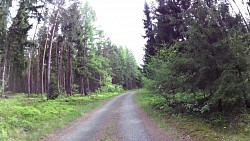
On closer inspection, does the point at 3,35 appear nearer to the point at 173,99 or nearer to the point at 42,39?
the point at 42,39

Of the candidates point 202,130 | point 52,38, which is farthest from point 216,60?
point 52,38

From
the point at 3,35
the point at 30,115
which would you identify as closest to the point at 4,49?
the point at 3,35

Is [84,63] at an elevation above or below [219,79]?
above

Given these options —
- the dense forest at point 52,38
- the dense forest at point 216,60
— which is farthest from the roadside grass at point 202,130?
the dense forest at point 52,38

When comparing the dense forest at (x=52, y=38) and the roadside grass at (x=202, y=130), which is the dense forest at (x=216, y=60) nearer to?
the roadside grass at (x=202, y=130)

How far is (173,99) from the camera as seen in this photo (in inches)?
679

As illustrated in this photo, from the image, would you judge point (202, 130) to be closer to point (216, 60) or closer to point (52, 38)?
point (216, 60)

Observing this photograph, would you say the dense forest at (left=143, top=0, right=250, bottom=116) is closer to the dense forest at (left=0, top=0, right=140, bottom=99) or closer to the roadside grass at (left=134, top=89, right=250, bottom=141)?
the roadside grass at (left=134, top=89, right=250, bottom=141)

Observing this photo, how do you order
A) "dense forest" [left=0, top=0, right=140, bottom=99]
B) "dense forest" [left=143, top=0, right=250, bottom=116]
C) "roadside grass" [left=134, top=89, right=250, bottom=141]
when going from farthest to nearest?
"dense forest" [left=0, top=0, right=140, bottom=99] < "dense forest" [left=143, top=0, right=250, bottom=116] < "roadside grass" [left=134, top=89, right=250, bottom=141]

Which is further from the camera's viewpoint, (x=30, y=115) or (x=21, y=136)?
(x=30, y=115)

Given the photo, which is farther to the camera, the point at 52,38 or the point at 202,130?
the point at 52,38

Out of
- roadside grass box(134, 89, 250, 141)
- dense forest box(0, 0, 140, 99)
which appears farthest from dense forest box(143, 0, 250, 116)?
dense forest box(0, 0, 140, 99)

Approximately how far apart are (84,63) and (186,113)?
102 feet

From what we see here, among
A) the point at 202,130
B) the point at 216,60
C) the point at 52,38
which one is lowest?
the point at 202,130
